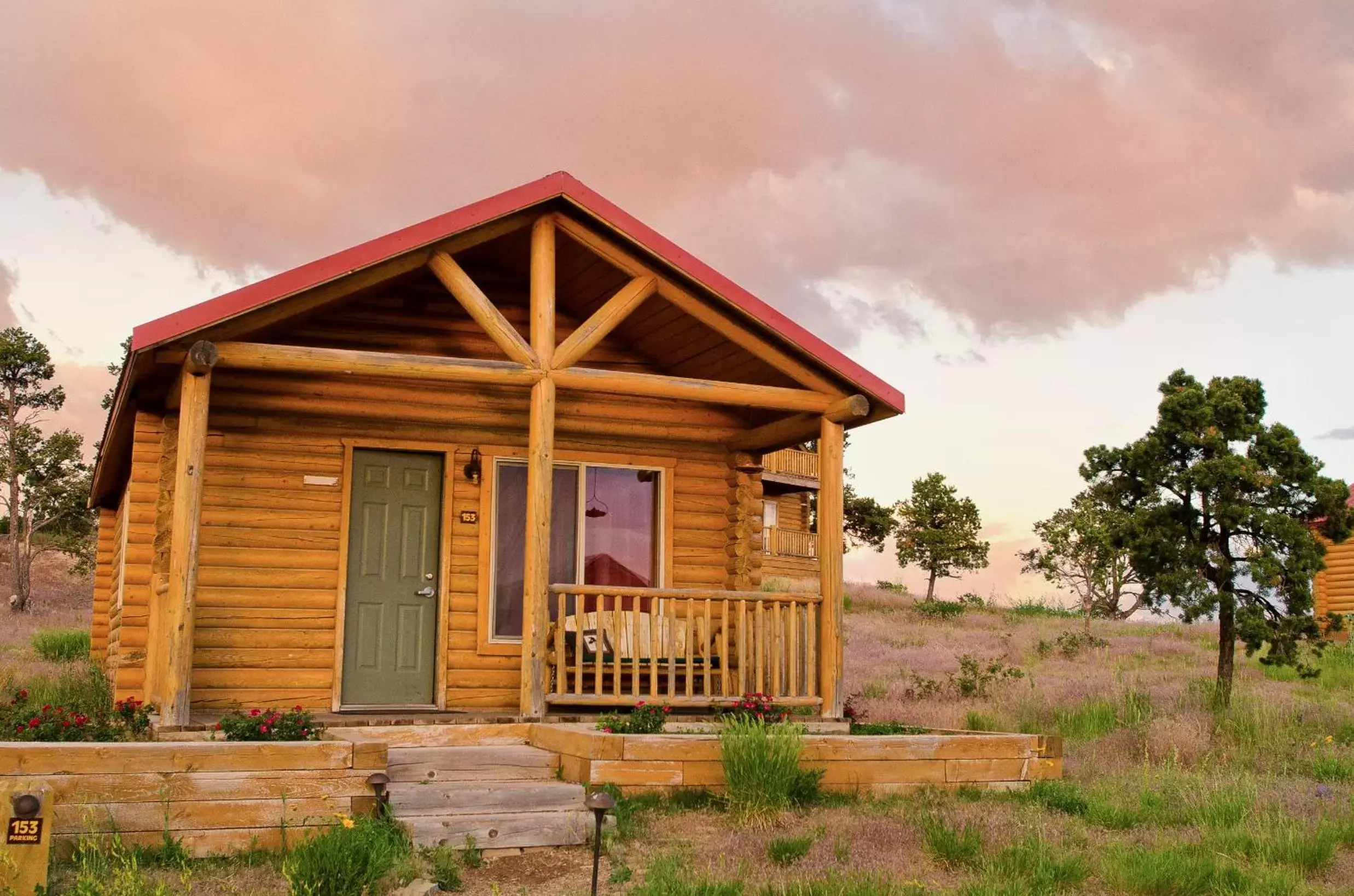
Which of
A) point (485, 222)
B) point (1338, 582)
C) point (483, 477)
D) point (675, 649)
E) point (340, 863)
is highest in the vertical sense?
point (485, 222)

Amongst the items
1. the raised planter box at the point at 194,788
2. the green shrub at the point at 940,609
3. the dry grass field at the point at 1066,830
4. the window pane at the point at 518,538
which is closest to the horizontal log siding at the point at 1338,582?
the green shrub at the point at 940,609

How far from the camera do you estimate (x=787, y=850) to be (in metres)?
6.82

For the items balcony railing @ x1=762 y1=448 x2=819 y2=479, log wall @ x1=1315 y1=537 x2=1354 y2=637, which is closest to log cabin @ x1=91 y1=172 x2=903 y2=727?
log wall @ x1=1315 y1=537 x2=1354 y2=637

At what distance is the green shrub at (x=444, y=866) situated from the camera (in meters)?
6.45

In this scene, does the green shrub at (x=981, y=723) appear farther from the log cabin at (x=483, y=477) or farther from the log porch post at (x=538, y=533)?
the log porch post at (x=538, y=533)

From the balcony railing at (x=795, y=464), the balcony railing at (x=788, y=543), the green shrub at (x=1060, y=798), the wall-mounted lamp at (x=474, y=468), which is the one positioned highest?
the balcony railing at (x=795, y=464)

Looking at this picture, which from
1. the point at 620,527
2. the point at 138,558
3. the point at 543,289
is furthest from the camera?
the point at 620,527

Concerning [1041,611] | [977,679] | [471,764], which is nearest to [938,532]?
[1041,611]

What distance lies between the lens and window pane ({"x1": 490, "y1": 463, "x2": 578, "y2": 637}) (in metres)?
11.0

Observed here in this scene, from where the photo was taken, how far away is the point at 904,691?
16.0 metres

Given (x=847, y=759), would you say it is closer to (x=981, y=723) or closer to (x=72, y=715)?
(x=981, y=723)

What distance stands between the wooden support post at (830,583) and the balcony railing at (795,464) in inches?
1046

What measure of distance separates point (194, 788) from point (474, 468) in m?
4.63

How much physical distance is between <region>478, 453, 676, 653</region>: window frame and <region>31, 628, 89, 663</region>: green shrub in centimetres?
1013
